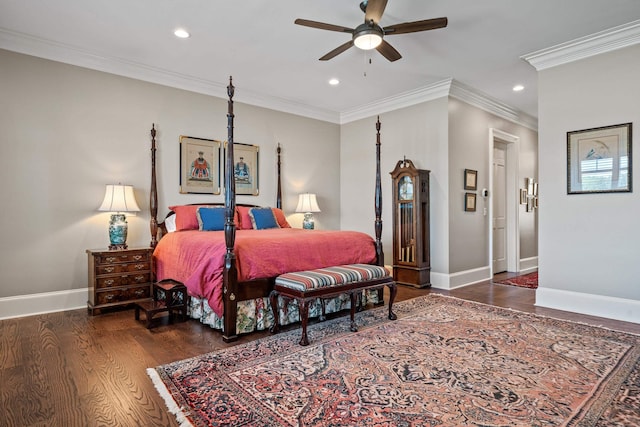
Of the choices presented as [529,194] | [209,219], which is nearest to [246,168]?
[209,219]

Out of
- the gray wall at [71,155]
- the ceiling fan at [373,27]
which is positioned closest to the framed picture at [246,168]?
the gray wall at [71,155]

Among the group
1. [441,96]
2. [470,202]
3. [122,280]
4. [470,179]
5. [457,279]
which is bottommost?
[457,279]

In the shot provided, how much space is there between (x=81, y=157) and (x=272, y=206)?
8.34 feet

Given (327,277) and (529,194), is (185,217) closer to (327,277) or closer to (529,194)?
(327,277)

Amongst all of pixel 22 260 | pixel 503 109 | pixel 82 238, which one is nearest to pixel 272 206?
pixel 82 238

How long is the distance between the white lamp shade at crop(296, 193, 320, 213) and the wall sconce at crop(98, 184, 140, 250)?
2.47m

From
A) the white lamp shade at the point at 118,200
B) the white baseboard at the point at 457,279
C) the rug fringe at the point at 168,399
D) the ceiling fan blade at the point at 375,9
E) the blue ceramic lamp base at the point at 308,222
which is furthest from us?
the blue ceramic lamp base at the point at 308,222

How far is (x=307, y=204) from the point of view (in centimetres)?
568

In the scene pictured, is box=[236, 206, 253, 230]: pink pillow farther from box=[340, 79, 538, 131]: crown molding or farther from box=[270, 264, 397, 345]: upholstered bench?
box=[340, 79, 538, 131]: crown molding

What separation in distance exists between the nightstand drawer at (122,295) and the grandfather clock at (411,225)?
10.8ft

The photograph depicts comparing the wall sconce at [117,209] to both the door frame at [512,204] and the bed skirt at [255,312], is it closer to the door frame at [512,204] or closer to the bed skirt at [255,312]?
the bed skirt at [255,312]

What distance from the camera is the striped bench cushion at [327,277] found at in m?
2.80

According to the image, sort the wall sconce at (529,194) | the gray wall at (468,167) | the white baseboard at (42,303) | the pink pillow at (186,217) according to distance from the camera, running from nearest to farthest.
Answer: the white baseboard at (42,303), the pink pillow at (186,217), the gray wall at (468,167), the wall sconce at (529,194)

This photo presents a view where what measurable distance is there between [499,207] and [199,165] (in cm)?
499
